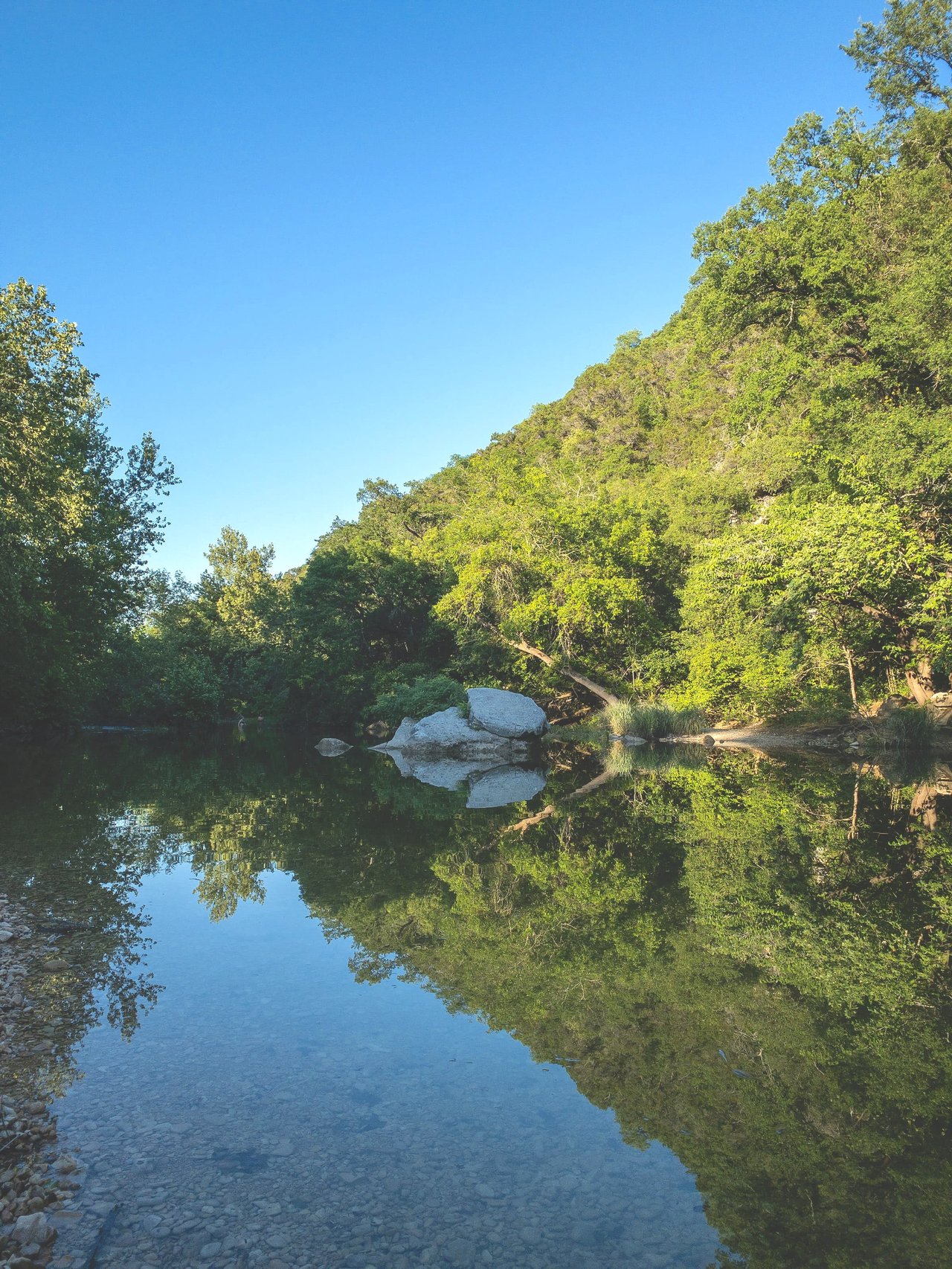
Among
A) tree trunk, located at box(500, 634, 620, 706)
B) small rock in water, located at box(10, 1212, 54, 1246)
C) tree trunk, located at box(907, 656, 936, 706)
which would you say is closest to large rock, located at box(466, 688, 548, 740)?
tree trunk, located at box(500, 634, 620, 706)

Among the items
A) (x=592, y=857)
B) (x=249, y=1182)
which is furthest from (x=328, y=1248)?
(x=592, y=857)

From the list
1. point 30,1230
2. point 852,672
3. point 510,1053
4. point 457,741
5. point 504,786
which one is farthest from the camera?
point 457,741

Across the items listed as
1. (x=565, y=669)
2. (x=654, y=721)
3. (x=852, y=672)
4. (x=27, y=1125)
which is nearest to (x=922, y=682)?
(x=852, y=672)

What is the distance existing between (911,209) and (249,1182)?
964 inches

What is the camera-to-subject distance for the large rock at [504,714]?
24.3 m

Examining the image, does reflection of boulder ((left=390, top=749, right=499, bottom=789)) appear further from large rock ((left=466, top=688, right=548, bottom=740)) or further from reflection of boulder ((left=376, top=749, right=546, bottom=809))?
large rock ((left=466, top=688, right=548, bottom=740))

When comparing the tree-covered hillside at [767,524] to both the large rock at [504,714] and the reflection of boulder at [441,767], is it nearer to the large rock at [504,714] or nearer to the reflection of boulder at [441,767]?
the large rock at [504,714]

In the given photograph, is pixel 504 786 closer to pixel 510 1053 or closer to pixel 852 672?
pixel 852 672

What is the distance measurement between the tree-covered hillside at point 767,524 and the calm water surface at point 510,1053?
37.7 feet

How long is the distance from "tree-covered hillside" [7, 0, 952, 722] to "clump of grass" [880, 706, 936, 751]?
1.46m

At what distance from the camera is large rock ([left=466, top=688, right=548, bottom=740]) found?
2434 cm

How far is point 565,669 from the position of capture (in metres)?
30.2

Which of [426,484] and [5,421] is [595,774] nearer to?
[5,421]

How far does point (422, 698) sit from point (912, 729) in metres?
17.0
